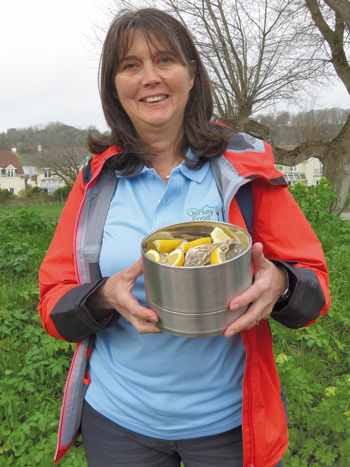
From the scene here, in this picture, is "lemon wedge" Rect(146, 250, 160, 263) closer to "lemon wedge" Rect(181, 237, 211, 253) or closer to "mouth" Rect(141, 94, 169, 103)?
"lemon wedge" Rect(181, 237, 211, 253)

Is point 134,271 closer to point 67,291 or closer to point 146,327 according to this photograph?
point 146,327

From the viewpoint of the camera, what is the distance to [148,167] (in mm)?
1380

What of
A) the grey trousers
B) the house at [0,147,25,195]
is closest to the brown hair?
the grey trousers

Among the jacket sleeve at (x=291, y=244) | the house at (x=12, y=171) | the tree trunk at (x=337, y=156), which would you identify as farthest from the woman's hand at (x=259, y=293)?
the house at (x=12, y=171)

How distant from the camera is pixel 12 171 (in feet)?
171

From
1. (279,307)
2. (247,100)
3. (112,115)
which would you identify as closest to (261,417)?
(279,307)

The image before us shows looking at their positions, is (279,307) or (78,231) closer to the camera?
(279,307)

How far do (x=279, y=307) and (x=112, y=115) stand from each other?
103cm

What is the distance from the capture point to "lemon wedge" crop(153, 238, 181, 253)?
92cm

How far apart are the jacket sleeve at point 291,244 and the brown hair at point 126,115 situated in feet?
0.90

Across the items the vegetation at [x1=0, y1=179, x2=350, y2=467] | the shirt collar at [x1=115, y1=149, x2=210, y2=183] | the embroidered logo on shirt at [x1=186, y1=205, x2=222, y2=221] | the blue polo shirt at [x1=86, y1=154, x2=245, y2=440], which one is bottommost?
the vegetation at [x1=0, y1=179, x2=350, y2=467]

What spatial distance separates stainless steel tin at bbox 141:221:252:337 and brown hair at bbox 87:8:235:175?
54cm

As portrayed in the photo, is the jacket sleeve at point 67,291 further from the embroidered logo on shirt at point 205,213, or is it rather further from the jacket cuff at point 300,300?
the jacket cuff at point 300,300

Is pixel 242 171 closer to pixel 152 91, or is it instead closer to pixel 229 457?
pixel 152 91
